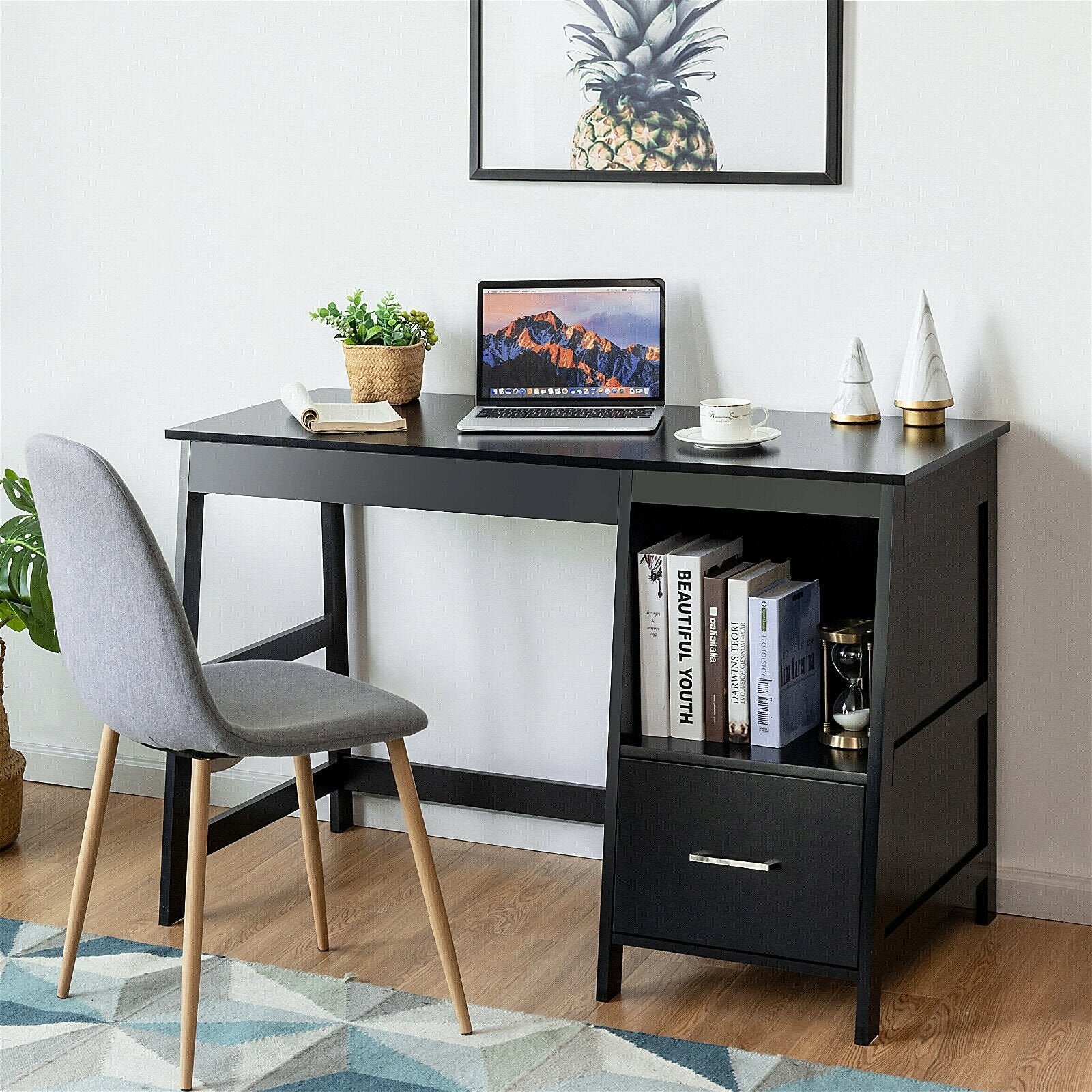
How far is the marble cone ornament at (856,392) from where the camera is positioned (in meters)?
2.43

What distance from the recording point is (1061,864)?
255 cm

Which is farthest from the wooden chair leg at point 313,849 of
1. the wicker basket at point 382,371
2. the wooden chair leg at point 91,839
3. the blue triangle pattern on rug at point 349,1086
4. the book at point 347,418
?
the wicker basket at point 382,371

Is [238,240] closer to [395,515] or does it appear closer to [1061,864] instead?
[395,515]

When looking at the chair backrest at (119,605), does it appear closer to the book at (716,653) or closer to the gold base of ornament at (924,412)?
the book at (716,653)

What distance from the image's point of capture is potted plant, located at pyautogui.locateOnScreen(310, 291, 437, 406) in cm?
262

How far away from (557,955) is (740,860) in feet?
1.37

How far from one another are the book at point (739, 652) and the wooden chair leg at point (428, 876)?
0.47 m

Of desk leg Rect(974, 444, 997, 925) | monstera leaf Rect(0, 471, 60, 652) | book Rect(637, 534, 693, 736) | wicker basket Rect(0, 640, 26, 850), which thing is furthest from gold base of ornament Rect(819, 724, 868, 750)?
wicker basket Rect(0, 640, 26, 850)

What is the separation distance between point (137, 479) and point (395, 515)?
0.59 metres

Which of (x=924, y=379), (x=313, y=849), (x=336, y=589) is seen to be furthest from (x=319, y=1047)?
(x=924, y=379)

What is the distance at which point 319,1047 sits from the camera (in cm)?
215

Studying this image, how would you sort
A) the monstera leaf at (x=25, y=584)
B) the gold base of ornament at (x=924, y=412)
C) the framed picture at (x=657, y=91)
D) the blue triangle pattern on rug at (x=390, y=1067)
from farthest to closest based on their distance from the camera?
the monstera leaf at (x=25, y=584), the framed picture at (x=657, y=91), the gold base of ornament at (x=924, y=412), the blue triangle pattern on rug at (x=390, y=1067)

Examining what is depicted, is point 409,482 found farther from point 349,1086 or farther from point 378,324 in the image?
point 349,1086

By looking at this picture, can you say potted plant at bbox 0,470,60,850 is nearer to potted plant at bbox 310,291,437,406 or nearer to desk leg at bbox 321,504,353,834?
desk leg at bbox 321,504,353,834
